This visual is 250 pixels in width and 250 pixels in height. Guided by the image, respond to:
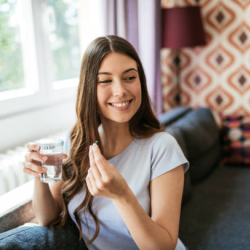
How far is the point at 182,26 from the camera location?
2.68m

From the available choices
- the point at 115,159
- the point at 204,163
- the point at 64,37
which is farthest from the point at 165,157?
the point at 64,37

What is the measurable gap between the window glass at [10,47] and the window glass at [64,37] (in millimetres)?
244

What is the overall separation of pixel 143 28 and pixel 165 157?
1459 mm

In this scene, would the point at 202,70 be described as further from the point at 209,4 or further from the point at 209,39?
the point at 209,4

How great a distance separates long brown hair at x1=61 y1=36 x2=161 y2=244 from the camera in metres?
1.26

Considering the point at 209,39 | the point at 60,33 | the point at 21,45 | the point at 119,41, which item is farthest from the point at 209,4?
the point at 119,41

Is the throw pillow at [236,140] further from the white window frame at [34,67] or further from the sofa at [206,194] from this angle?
the white window frame at [34,67]

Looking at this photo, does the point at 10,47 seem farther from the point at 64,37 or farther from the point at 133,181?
the point at 133,181

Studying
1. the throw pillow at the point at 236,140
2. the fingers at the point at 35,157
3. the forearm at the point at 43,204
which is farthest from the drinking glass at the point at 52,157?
the throw pillow at the point at 236,140

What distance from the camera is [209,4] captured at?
117 inches

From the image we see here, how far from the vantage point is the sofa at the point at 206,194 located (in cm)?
165

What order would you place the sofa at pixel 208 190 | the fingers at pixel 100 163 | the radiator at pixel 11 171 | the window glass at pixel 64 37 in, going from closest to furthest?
1. the fingers at pixel 100 163
2. the radiator at pixel 11 171
3. the sofa at pixel 208 190
4. the window glass at pixel 64 37

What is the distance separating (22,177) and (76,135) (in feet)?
1.54

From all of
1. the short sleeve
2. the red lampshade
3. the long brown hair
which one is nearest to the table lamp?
the red lampshade
